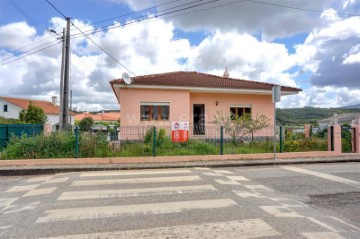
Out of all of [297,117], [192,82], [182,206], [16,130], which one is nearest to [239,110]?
[192,82]

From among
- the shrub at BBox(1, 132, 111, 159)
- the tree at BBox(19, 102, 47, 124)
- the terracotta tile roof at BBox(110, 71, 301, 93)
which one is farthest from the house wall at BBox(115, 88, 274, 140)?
the tree at BBox(19, 102, 47, 124)

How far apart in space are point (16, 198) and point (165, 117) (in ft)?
37.4

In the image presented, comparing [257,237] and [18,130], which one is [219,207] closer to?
[257,237]

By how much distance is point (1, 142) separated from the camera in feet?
41.0

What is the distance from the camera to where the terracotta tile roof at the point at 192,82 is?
1677cm

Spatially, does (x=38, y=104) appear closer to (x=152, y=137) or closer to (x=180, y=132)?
(x=180, y=132)

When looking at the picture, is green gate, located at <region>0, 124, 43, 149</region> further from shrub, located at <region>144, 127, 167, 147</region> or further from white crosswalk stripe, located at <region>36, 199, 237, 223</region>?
white crosswalk stripe, located at <region>36, 199, 237, 223</region>

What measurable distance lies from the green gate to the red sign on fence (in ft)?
18.7

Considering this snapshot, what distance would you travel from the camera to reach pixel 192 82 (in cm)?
1770

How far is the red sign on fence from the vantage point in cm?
1288

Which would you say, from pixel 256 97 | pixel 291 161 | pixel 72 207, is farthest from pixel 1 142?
pixel 256 97

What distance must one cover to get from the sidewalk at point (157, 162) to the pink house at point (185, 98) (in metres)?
3.85

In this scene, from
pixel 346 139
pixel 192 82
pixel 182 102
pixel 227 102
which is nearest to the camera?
pixel 346 139

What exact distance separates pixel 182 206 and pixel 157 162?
5.91m
